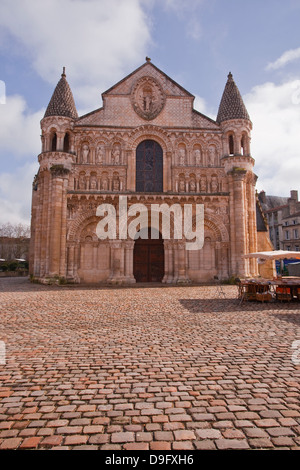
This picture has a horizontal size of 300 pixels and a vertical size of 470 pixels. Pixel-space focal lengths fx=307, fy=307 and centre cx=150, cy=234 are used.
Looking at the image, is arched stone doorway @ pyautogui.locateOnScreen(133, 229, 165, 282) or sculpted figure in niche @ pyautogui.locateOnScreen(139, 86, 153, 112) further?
sculpted figure in niche @ pyautogui.locateOnScreen(139, 86, 153, 112)

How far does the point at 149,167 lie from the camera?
2388cm

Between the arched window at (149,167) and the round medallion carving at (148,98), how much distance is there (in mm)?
2254

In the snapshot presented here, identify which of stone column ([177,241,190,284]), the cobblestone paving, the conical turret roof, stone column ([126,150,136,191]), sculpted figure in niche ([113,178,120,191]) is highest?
the conical turret roof

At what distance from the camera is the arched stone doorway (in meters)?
23.2

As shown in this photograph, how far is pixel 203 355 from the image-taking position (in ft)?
17.8

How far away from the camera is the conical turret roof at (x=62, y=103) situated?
23.0 m

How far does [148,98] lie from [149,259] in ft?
42.2

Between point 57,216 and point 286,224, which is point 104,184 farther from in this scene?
point 286,224

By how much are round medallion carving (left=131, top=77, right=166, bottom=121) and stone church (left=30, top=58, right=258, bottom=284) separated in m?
0.08

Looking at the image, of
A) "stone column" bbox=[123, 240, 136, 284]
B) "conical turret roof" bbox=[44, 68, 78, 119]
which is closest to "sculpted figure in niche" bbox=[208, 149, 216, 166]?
"stone column" bbox=[123, 240, 136, 284]

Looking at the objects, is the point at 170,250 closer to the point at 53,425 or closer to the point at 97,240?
the point at 97,240

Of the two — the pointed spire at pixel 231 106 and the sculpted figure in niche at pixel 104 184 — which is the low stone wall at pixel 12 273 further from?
the pointed spire at pixel 231 106

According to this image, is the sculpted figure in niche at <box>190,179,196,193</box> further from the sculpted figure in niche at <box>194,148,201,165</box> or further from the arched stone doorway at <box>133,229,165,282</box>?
the arched stone doorway at <box>133,229,165,282</box>

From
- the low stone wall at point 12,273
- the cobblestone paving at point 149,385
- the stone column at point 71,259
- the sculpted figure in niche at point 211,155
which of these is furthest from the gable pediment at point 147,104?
the low stone wall at point 12,273
